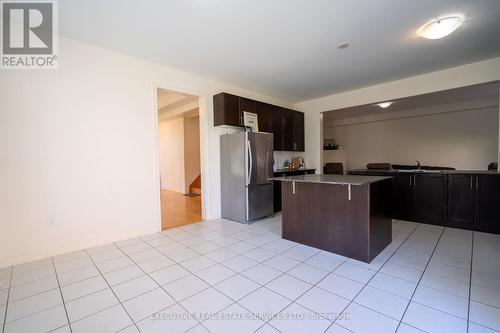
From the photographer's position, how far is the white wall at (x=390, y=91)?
3.58 m

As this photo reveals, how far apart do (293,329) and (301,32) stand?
303cm

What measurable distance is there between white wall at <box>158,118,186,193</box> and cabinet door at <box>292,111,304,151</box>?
147 inches

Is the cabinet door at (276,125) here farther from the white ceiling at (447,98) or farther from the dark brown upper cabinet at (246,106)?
the white ceiling at (447,98)

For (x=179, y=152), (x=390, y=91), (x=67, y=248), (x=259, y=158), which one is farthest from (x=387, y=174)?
(x=179, y=152)

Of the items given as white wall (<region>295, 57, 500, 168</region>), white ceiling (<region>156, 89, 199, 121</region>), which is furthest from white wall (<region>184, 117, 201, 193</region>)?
white wall (<region>295, 57, 500, 168</region>)

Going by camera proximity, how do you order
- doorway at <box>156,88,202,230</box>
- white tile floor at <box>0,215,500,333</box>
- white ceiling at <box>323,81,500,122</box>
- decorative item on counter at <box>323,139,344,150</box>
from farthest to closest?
decorative item on counter at <box>323,139,344,150</box>, doorway at <box>156,88,202,230</box>, white ceiling at <box>323,81,500,122</box>, white tile floor at <box>0,215,500,333</box>

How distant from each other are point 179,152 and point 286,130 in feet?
12.9

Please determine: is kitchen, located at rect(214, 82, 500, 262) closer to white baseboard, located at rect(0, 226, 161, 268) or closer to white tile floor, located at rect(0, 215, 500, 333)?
white tile floor, located at rect(0, 215, 500, 333)

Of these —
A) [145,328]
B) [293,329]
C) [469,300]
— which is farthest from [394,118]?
[145,328]

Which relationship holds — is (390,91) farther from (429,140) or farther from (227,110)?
(429,140)

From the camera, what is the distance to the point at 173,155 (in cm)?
779

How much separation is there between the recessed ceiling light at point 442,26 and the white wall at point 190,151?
6220mm

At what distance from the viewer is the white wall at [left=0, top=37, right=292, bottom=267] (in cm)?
248

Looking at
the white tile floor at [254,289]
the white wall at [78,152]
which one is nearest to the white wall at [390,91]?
the white tile floor at [254,289]
